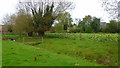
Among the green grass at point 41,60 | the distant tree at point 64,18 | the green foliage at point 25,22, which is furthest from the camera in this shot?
the distant tree at point 64,18

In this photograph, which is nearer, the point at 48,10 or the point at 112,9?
the point at 112,9

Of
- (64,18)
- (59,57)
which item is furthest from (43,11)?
(59,57)

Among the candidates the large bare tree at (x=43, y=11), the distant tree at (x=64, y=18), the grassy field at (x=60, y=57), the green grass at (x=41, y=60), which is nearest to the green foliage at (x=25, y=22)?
the large bare tree at (x=43, y=11)

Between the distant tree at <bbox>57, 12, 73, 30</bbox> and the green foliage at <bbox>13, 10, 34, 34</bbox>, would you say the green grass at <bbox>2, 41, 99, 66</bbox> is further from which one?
the distant tree at <bbox>57, 12, 73, 30</bbox>

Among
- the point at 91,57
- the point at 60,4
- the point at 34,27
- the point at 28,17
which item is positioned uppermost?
the point at 60,4

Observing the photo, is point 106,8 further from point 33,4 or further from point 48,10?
point 33,4

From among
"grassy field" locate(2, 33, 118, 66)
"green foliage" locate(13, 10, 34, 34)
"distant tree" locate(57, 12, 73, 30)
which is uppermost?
"distant tree" locate(57, 12, 73, 30)

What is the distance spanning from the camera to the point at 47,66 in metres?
8.23

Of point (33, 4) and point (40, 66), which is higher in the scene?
point (33, 4)

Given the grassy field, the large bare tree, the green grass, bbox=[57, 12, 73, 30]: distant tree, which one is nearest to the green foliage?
the large bare tree

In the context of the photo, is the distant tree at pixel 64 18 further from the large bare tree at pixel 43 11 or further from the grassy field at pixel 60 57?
the grassy field at pixel 60 57

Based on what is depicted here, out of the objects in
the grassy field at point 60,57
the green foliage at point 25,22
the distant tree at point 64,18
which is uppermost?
the distant tree at point 64,18

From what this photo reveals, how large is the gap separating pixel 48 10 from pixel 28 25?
6441mm

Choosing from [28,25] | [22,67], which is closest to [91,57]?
[22,67]
